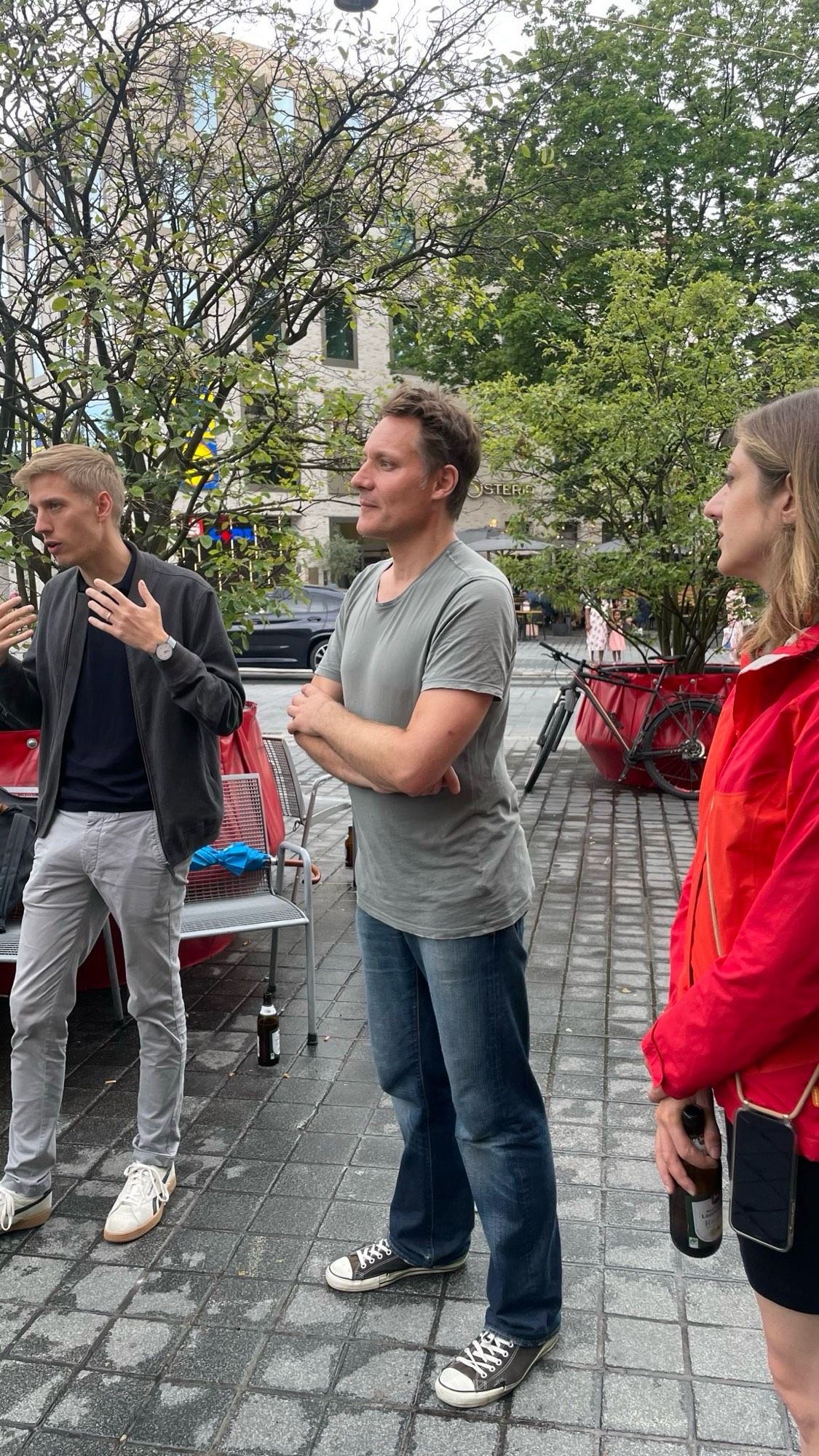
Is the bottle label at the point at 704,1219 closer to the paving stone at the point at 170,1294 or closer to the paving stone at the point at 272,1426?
the paving stone at the point at 272,1426

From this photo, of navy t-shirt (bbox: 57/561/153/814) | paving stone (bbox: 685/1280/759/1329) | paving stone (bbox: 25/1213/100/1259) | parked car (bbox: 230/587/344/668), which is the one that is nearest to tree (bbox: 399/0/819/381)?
parked car (bbox: 230/587/344/668)

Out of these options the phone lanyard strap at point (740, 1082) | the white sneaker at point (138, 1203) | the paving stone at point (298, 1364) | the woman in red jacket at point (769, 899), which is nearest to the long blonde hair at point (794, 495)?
the woman in red jacket at point (769, 899)

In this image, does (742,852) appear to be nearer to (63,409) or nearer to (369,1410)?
(369,1410)

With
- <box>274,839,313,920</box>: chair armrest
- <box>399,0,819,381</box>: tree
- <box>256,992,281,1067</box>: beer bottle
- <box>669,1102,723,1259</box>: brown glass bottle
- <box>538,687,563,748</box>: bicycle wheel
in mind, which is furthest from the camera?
<box>399,0,819,381</box>: tree

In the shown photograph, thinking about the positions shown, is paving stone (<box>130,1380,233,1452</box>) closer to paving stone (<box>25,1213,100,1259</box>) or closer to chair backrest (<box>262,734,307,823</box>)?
paving stone (<box>25,1213,100,1259</box>)

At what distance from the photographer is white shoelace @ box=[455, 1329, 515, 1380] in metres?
2.55

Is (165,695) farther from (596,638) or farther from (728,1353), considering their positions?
(596,638)

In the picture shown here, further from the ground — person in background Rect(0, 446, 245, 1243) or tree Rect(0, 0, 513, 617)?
tree Rect(0, 0, 513, 617)

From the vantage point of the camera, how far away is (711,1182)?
184 centimetres

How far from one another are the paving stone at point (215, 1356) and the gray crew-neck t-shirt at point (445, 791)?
3.55 feet

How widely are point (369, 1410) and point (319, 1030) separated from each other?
2.19 metres

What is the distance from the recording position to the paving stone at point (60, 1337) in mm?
2701

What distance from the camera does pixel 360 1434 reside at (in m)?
2.44

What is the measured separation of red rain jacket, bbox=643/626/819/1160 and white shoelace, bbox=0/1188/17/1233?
2.18m
